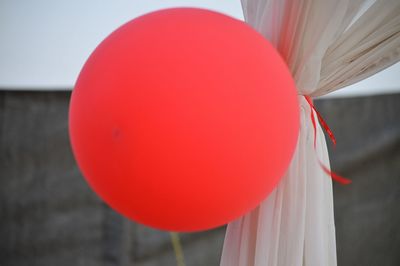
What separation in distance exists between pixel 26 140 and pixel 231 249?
1.00m

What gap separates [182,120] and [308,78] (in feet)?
1.30

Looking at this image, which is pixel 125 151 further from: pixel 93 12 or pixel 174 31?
pixel 93 12

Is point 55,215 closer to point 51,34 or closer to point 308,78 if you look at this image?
point 51,34

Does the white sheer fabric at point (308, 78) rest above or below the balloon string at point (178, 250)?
above

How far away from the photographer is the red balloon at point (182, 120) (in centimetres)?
48

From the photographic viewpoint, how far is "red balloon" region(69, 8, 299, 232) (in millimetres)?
480

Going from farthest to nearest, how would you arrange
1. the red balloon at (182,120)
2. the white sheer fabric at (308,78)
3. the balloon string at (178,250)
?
the balloon string at (178,250), the white sheer fabric at (308,78), the red balloon at (182,120)

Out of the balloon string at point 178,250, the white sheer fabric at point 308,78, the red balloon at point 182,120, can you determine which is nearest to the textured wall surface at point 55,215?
the balloon string at point 178,250

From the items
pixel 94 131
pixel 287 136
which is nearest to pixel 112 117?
pixel 94 131

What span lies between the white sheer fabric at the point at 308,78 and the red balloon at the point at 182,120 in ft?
0.76

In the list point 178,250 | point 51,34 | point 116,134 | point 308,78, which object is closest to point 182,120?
point 116,134

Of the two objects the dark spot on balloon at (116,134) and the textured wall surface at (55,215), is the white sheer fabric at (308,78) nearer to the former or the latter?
the dark spot on balloon at (116,134)

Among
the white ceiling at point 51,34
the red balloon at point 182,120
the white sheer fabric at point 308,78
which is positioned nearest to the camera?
the red balloon at point 182,120

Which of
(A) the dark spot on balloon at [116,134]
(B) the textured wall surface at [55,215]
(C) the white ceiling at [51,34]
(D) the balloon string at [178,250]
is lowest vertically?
(D) the balloon string at [178,250]
